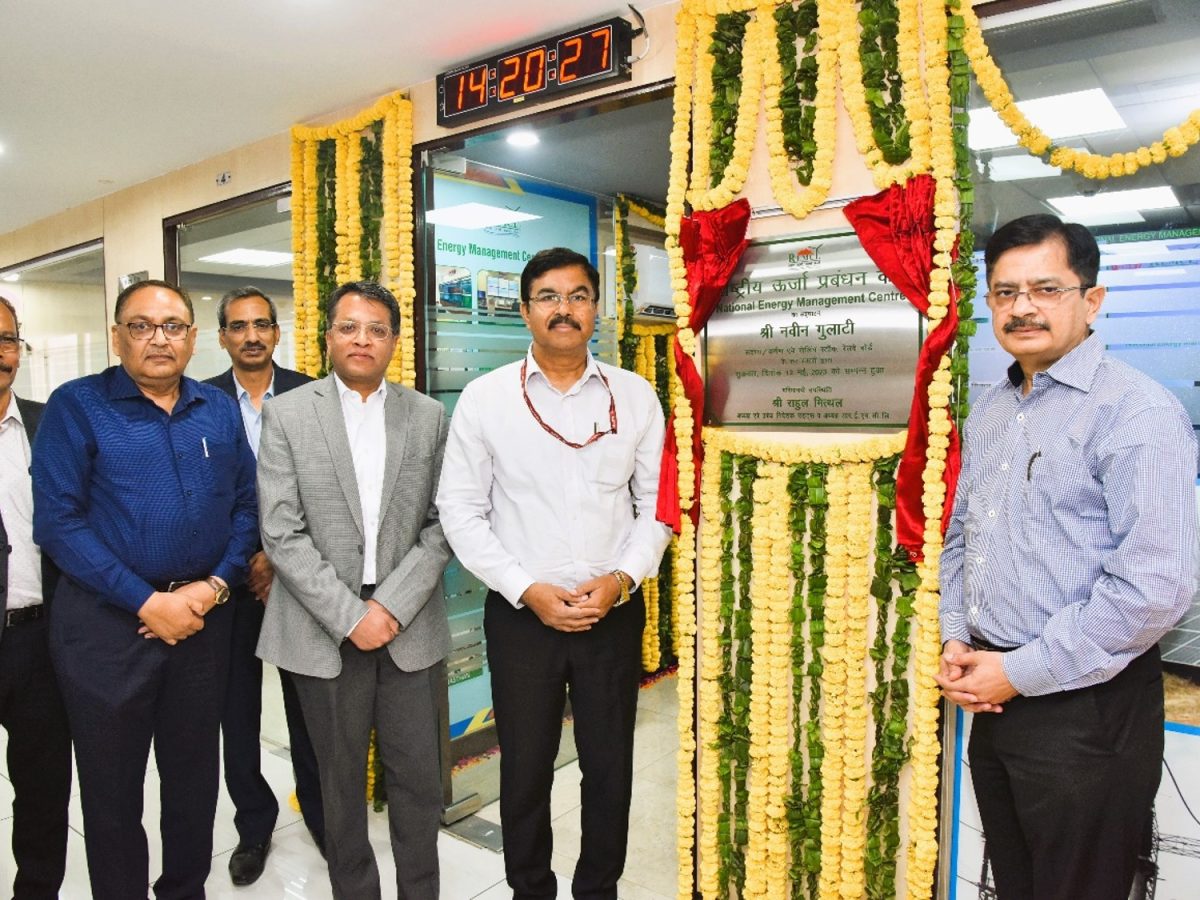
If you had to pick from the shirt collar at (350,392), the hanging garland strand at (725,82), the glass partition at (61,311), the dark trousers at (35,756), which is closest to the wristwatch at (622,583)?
the shirt collar at (350,392)

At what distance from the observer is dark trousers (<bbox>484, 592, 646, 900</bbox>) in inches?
86.5

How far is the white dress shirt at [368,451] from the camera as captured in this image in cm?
226

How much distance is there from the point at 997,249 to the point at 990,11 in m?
0.86

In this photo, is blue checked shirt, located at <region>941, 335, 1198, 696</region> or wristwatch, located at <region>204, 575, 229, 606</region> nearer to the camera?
blue checked shirt, located at <region>941, 335, 1198, 696</region>

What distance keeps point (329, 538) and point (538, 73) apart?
5.44 feet

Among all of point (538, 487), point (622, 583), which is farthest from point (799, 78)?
point (622, 583)

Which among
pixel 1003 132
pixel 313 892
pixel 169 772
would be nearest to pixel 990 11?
pixel 1003 132

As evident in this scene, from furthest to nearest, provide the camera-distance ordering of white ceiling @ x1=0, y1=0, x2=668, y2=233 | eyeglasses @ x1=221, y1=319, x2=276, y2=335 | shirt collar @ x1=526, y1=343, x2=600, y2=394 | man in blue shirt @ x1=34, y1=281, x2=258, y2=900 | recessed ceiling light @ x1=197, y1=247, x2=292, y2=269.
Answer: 1. recessed ceiling light @ x1=197, y1=247, x2=292, y2=269
2. eyeglasses @ x1=221, y1=319, x2=276, y2=335
3. white ceiling @ x1=0, y1=0, x2=668, y2=233
4. shirt collar @ x1=526, y1=343, x2=600, y2=394
5. man in blue shirt @ x1=34, y1=281, x2=258, y2=900

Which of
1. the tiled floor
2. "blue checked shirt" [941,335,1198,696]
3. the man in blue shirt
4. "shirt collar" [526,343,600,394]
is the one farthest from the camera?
the tiled floor

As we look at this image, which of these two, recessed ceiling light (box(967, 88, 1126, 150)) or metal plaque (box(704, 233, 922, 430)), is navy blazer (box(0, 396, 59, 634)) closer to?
metal plaque (box(704, 233, 922, 430))

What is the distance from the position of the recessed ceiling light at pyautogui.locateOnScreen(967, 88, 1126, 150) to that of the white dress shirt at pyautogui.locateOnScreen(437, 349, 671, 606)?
3.82ft

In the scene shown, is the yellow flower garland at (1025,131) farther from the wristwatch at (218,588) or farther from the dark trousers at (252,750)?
the dark trousers at (252,750)

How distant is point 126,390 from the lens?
218 centimetres

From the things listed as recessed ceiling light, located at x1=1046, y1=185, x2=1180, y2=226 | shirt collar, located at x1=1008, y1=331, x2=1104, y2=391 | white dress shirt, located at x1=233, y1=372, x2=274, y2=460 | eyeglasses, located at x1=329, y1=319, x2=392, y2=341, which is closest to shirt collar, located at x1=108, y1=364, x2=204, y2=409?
eyeglasses, located at x1=329, y1=319, x2=392, y2=341
